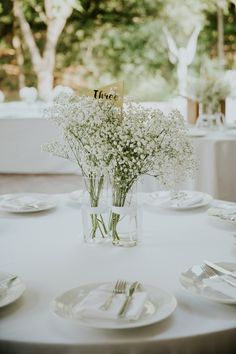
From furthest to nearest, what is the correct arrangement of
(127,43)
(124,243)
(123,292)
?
(127,43)
(124,243)
(123,292)

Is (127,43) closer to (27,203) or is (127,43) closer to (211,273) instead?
(27,203)

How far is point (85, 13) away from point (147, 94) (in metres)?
1.74

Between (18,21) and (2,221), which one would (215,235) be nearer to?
(2,221)

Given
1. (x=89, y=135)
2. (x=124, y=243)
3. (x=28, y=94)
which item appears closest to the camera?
(x=89, y=135)

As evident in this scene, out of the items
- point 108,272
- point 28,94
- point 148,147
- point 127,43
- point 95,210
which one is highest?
point 127,43

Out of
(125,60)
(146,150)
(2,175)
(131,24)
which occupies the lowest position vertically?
(2,175)

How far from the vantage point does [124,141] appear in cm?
122

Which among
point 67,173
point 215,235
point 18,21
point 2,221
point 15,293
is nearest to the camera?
point 15,293

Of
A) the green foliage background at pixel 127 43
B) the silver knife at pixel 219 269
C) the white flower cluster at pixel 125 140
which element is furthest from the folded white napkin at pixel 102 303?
the green foliage background at pixel 127 43

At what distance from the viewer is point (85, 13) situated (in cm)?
872

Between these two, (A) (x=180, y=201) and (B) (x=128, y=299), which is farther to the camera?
(A) (x=180, y=201)

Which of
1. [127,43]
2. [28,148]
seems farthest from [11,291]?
[127,43]

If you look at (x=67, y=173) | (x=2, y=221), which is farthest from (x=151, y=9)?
(x=2, y=221)

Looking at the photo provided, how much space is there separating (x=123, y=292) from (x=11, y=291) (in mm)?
227
